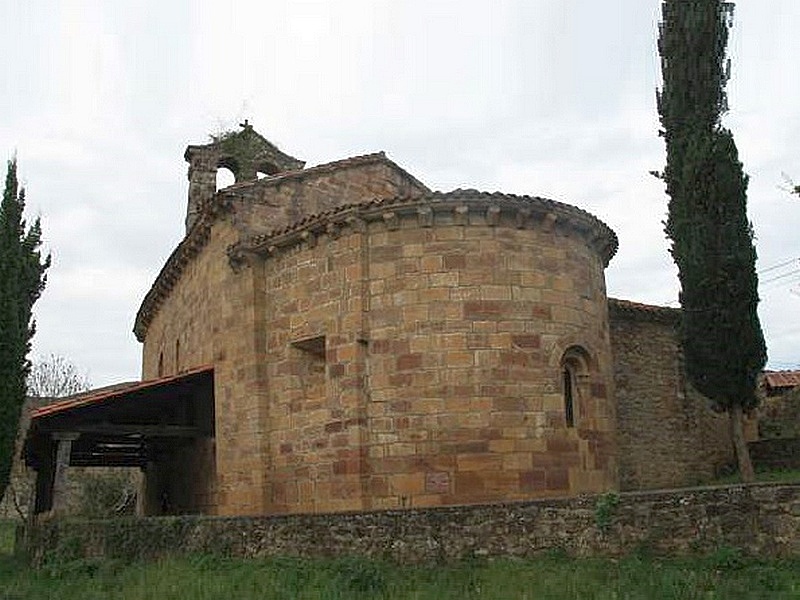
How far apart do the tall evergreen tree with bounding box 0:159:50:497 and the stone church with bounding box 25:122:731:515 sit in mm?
765

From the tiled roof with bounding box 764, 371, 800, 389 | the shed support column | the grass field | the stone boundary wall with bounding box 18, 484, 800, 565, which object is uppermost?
the tiled roof with bounding box 764, 371, 800, 389

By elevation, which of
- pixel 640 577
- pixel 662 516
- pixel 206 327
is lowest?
pixel 640 577

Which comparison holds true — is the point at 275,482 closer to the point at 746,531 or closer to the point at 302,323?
the point at 302,323

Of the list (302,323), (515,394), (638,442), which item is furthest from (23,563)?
(638,442)

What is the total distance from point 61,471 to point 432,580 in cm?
793

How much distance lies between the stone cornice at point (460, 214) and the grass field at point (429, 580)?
535 cm

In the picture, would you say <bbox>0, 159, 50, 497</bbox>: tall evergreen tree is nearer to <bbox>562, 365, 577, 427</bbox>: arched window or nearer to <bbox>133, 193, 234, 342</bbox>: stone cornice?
<bbox>133, 193, 234, 342</bbox>: stone cornice

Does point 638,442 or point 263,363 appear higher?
point 263,363

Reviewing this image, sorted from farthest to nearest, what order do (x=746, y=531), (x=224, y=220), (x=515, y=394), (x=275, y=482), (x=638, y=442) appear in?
(x=638, y=442), (x=224, y=220), (x=275, y=482), (x=515, y=394), (x=746, y=531)

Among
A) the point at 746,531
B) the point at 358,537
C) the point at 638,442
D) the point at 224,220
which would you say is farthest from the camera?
the point at 638,442

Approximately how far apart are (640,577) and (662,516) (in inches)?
27.7

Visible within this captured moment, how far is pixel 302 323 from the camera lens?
45.4 ft

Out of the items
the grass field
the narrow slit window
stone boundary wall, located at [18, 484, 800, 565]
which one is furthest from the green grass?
the narrow slit window

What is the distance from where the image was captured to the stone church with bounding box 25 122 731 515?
12367 millimetres
